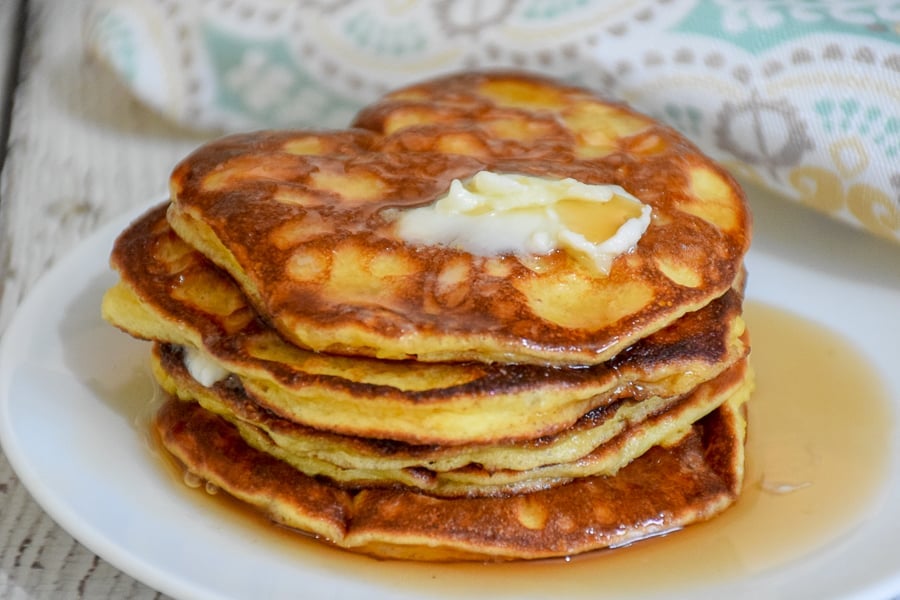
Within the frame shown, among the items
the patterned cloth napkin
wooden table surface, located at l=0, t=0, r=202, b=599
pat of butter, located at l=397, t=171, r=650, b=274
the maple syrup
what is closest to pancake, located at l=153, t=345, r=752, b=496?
the maple syrup

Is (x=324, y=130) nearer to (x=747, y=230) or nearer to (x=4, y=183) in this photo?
(x=747, y=230)

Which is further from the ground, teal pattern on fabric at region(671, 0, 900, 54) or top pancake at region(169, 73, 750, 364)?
top pancake at region(169, 73, 750, 364)

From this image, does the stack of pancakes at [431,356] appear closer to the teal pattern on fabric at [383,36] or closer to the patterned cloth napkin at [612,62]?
the patterned cloth napkin at [612,62]

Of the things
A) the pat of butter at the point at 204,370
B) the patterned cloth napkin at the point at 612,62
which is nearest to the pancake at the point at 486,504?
the pat of butter at the point at 204,370

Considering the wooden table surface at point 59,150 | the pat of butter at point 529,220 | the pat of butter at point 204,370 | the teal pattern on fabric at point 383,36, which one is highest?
the pat of butter at point 529,220

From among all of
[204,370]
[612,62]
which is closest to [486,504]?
[204,370]

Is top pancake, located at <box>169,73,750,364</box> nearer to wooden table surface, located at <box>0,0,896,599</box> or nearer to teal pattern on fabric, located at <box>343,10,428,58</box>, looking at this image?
wooden table surface, located at <box>0,0,896,599</box>
